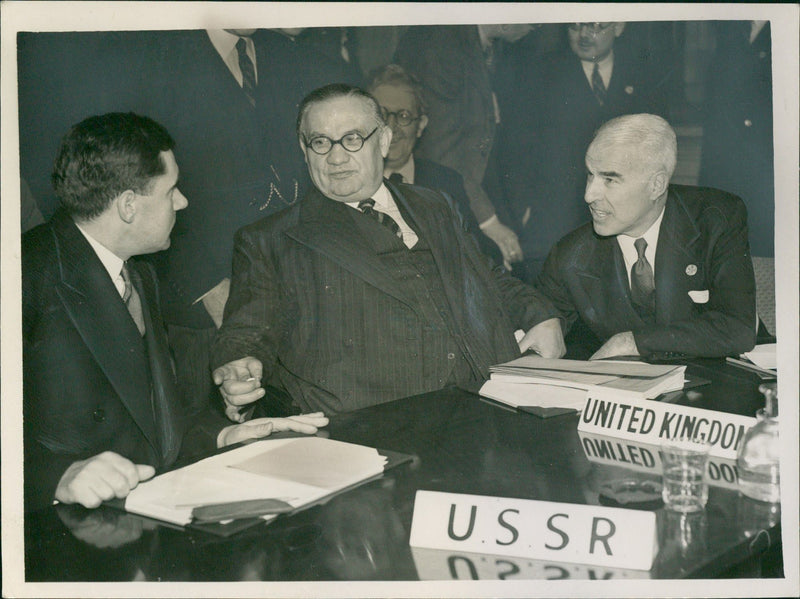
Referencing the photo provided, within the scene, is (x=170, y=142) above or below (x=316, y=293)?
above

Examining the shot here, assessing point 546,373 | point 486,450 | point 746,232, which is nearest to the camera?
point 486,450

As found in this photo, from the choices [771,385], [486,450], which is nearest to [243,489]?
[486,450]

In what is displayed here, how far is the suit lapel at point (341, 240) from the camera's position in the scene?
2072 millimetres

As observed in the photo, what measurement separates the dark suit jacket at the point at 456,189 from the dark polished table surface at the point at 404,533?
0.59m

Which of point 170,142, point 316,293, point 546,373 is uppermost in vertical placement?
point 170,142

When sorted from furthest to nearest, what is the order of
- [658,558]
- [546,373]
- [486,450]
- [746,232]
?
[746,232] → [546,373] → [486,450] → [658,558]

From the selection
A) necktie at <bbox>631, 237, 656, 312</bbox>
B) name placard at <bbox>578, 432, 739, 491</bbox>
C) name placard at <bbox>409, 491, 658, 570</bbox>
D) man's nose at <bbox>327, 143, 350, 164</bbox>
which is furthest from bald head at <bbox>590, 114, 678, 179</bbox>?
name placard at <bbox>409, 491, 658, 570</bbox>

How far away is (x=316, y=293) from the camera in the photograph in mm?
2055

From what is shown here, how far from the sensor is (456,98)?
2.09 metres

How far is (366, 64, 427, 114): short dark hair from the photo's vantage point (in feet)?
6.75

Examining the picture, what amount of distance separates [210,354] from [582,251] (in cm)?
101

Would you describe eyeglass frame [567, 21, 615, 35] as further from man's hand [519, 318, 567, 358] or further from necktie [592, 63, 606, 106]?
man's hand [519, 318, 567, 358]

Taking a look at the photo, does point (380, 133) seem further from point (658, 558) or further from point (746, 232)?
point (658, 558)

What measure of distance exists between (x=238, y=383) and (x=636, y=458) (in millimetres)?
963
